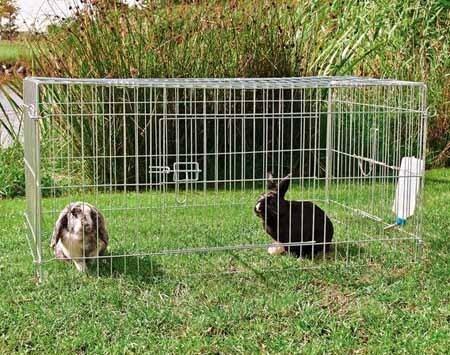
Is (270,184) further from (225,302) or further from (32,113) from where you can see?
(32,113)

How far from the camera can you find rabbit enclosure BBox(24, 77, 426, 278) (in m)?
3.99

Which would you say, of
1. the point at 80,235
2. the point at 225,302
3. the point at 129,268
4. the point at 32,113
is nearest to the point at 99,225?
the point at 80,235

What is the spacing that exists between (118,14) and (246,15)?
3.78ft

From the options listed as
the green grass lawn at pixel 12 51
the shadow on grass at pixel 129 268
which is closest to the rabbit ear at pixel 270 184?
the shadow on grass at pixel 129 268

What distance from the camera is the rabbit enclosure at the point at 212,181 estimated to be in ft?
13.1

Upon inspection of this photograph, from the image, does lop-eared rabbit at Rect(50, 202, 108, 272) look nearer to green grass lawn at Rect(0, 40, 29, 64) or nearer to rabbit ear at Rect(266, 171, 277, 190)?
rabbit ear at Rect(266, 171, 277, 190)

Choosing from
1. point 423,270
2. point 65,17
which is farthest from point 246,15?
point 423,270

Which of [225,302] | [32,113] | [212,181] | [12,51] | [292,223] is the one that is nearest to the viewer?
[225,302]

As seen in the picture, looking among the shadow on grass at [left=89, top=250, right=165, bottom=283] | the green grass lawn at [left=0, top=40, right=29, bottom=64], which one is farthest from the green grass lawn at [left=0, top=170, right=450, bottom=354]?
the green grass lawn at [left=0, top=40, right=29, bottom=64]

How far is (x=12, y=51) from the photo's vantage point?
7.08m

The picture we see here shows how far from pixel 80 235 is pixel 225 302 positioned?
0.82m

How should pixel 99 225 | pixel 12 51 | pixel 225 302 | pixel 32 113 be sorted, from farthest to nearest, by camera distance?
pixel 12 51, pixel 99 225, pixel 32 113, pixel 225 302

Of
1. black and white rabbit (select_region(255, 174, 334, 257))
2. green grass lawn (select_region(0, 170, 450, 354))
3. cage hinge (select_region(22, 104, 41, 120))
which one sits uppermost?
cage hinge (select_region(22, 104, 41, 120))

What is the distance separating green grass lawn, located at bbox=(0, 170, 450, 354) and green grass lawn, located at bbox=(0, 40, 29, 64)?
2868mm
